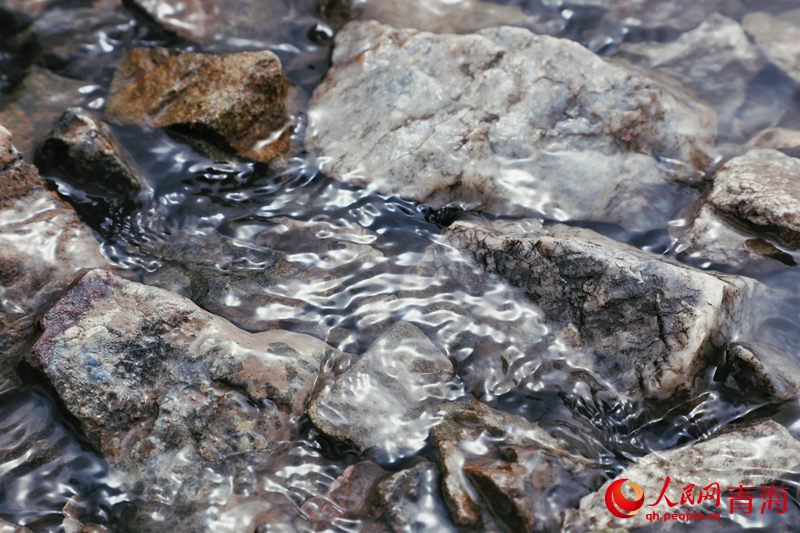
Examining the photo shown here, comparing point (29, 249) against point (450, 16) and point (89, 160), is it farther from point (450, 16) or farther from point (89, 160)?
point (450, 16)

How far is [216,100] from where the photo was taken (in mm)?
4141

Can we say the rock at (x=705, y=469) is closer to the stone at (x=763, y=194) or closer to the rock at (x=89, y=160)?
the stone at (x=763, y=194)

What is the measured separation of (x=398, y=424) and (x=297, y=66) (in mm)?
3148

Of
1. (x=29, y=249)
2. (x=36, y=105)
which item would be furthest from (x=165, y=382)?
(x=36, y=105)

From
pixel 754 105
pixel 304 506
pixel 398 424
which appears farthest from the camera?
pixel 754 105

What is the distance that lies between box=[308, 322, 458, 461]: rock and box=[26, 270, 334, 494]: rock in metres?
0.20

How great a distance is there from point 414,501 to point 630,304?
153cm

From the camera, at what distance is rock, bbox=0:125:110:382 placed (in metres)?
3.29

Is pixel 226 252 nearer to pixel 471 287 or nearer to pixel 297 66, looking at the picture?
pixel 471 287

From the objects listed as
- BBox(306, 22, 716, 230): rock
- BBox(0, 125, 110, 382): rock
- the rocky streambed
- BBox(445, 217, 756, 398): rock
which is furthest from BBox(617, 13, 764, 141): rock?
BBox(0, 125, 110, 382): rock

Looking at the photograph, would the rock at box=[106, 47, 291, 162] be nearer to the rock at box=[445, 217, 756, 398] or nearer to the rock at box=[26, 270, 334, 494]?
the rock at box=[26, 270, 334, 494]

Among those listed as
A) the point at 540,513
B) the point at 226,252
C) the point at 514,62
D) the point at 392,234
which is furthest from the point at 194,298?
the point at 514,62

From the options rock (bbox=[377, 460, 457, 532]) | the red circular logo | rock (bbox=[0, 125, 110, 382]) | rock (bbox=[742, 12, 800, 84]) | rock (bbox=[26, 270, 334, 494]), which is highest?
rock (bbox=[742, 12, 800, 84])

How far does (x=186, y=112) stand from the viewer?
13.6ft
